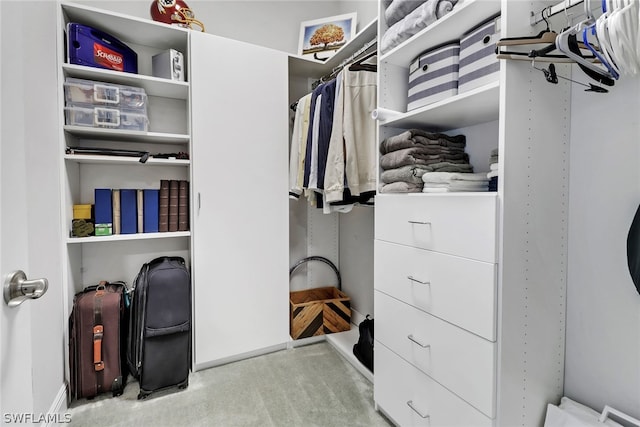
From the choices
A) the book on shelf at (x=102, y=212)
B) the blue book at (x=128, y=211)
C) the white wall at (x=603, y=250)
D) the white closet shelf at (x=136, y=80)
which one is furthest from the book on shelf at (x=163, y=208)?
the white wall at (x=603, y=250)

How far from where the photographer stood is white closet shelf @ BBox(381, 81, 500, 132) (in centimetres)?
112

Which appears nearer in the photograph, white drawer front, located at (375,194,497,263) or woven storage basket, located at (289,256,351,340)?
white drawer front, located at (375,194,497,263)

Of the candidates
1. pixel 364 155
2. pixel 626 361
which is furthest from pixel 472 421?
pixel 364 155

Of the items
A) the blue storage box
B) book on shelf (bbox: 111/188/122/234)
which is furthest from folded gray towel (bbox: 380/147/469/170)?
the blue storage box

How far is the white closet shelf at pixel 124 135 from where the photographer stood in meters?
1.75

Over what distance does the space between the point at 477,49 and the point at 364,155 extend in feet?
2.35

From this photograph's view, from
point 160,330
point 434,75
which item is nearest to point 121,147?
point 160,330

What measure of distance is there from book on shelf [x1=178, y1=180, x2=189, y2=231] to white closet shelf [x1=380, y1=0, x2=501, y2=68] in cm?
143

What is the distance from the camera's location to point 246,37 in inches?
96.6

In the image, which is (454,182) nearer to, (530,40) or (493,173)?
(493,173)

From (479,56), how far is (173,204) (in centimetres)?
185

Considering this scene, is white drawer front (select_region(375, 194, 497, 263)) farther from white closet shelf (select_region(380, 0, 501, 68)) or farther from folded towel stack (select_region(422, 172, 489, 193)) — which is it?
white closet shelf (select_region(380, 0, 501, 68))

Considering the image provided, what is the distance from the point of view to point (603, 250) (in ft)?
3.78

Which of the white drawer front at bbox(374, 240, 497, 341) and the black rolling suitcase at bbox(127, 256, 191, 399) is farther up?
the white drawer front at bbox(374, 240, 497, 341)
